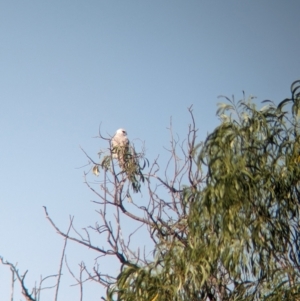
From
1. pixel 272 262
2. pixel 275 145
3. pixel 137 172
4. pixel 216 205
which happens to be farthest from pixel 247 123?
pixel 137 172

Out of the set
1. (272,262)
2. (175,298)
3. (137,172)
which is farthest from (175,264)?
(137,172)

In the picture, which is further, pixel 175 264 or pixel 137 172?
pixel 137 172

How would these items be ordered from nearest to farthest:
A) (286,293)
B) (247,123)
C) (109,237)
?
(286,293) < (247,123) < (109,237)

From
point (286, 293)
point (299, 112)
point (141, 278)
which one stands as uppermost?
point (299, 112)

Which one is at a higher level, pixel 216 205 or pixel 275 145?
pixel 275 145

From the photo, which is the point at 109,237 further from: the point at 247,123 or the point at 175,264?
the point at 247,123

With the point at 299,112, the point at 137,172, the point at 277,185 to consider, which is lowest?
the point at 277,185

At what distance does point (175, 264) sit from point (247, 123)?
1.01m

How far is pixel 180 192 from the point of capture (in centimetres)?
577

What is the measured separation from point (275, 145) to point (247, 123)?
0.76ft

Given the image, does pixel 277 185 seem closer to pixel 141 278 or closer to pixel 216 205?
pixel 216 205

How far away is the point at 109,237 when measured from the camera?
18.6 ft

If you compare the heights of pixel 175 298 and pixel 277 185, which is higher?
pixel 277 185

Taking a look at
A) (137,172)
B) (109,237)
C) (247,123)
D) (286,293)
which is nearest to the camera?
(286,293)
